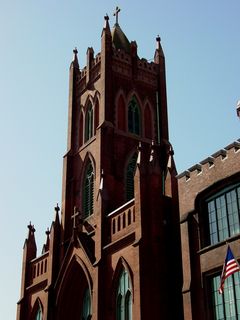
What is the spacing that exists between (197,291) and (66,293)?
13.5 metres

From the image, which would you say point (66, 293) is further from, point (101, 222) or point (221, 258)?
point (221, 258)

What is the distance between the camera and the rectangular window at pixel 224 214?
2709cm

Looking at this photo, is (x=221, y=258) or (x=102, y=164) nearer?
(x=221, y=258)

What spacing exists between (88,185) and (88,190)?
410 mm

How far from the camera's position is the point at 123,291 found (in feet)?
108

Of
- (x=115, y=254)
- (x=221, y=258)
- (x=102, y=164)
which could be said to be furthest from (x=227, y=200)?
(x=102, y=164)

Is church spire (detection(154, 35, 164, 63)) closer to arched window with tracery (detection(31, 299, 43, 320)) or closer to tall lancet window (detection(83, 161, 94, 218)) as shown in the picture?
tall lancet window (detection(83, 161, 94, 218))

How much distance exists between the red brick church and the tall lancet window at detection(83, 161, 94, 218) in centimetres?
8

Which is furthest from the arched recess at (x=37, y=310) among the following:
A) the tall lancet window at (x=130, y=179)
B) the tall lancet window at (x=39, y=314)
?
the tall lancet window at (x=130, y=179)

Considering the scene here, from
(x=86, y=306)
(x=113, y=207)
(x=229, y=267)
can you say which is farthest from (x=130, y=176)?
(x=229, y=267)

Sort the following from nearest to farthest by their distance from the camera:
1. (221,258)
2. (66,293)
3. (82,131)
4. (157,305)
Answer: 1. (221,258)
2. (157,305)
3. (66,293)
4. (82,131)

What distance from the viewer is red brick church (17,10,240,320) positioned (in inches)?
1152

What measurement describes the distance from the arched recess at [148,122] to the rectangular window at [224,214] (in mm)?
17038

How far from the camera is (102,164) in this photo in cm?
4056
